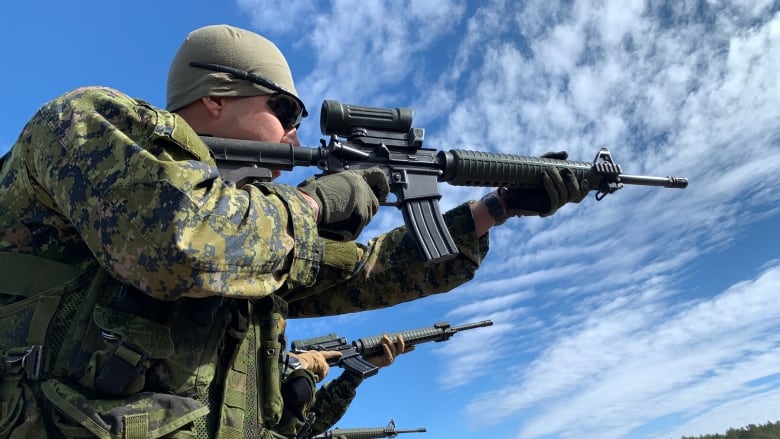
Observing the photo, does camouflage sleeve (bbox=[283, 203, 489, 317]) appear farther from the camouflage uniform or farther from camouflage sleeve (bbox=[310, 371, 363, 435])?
camouflage sleeve (bbox=[310, 371, 363, 435])

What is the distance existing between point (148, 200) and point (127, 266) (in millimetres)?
253

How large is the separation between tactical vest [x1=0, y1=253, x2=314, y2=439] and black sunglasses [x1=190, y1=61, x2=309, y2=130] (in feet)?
4.56

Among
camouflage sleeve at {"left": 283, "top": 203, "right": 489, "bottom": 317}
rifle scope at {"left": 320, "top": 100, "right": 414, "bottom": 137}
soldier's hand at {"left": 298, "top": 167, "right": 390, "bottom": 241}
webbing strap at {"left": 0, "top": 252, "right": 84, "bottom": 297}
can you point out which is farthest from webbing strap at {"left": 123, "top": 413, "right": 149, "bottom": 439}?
rifle scope at {"left": 320, "top": 100, "right": 414, "bottom": 137}

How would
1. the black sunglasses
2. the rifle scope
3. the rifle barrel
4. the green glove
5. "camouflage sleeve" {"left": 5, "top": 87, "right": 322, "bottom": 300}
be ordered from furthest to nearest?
1. the rifle barrel
2. the green glove
3. the rifle scope
4. the black sunglasses
5. "camouflage sleeve" {"left": 5, "top": 87, "right": 322, "bottom": 300}

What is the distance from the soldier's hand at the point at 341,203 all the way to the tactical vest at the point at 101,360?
67 cm

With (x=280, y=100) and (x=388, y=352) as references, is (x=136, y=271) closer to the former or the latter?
(x=280, y=100)

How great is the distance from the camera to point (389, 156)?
201 inches

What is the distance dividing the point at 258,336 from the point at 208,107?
1.36m

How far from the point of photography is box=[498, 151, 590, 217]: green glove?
525 cm

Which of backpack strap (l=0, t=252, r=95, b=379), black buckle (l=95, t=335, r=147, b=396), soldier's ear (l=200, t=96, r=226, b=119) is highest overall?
soldier's ear (l=200, t=96, r=226, b=119)

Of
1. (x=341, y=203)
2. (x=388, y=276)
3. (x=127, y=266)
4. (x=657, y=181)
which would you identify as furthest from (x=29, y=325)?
(x=657, y=181)

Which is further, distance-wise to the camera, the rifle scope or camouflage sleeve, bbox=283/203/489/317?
the rifle scope

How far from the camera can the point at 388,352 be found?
13.0 metres

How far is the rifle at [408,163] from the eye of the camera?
4453mm
